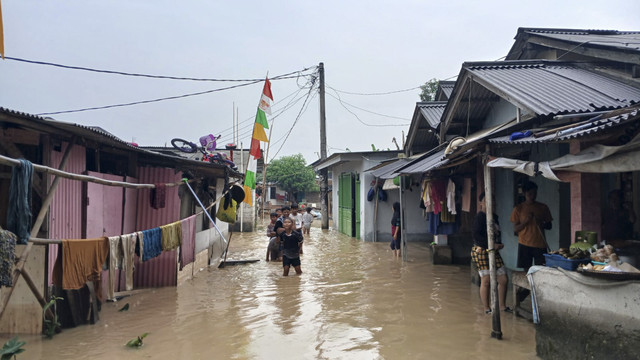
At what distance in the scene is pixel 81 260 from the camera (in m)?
5.43

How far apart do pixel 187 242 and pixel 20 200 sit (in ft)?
16.0

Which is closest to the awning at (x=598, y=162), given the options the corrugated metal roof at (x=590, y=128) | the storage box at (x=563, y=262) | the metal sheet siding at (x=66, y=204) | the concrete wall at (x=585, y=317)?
the corrugated metal roof at (x=590, y=128)

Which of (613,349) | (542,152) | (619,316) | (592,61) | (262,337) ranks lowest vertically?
(262,337)

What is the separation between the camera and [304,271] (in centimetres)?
1081

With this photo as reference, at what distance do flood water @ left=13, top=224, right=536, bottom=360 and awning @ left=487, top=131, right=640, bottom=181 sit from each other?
2.15m

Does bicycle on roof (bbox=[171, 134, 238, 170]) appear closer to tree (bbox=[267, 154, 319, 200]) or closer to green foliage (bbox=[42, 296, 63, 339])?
green foliage (bbox=[42, 296, 63, 339])

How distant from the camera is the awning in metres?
3.93

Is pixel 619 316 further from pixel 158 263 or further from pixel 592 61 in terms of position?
pixel 158 263

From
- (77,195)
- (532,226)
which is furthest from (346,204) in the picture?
(77,195)

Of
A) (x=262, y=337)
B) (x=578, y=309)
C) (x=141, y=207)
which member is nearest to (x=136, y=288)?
(x=141, y=207)

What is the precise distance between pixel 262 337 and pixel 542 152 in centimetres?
545

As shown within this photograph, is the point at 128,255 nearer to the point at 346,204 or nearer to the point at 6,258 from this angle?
the point at 6,258

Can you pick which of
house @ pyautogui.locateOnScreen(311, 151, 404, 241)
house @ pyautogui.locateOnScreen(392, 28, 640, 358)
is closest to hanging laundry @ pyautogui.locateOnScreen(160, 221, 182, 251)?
house @ pyautogui.locateOnScreen(392, 28, 640, 358)

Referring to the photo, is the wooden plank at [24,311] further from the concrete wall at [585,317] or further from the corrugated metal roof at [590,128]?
the corrugated metal roof at [590,128]
